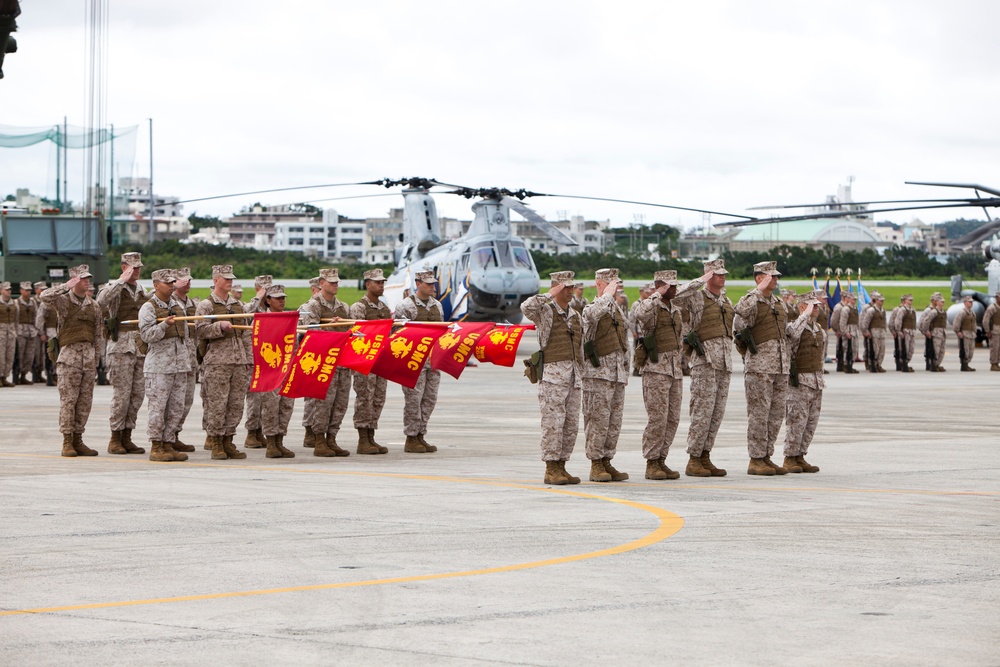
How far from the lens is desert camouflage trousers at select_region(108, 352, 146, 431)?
15633 millimetres

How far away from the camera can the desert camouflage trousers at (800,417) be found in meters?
14.2

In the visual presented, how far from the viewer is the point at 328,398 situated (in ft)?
51.9

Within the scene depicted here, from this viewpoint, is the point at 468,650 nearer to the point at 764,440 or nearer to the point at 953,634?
the point at 953,634

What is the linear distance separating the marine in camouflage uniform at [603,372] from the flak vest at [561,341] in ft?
0.45

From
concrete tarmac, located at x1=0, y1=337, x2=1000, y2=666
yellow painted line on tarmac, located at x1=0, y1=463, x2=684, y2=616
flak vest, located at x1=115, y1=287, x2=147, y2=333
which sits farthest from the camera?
flak vest, located at x1=115, y1=287, x2=147, y2=333

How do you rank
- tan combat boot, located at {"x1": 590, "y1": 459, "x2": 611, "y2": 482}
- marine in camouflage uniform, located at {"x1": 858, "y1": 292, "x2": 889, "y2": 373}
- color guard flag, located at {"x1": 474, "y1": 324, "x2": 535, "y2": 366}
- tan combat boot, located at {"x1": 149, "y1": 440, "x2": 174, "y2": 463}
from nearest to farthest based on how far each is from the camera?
tan combat boot, located at {"x1": 590, "y1": 459, "x2": 611, "y2": 482}
color guard flag, located at {"x1": 474, "y1": 324, "x2": 535, "y2": 366}
tan combat boot, located at {"x1": 149, "y1": 440, "x2": 174, "y2": 463}
marine in camouflage uniform, located at {"x1": 858, "y1": 292, "x2": 889, "y2": 373}

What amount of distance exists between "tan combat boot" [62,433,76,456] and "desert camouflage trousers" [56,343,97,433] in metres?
0.07

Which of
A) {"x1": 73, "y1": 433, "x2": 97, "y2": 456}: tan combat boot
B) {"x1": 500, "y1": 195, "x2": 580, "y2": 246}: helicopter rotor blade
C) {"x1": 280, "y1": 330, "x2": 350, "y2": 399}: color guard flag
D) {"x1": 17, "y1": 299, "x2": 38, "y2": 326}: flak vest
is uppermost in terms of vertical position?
{"x1": 500, "y1": 195, "x2": 580, "y2": 246}: helicopter rotor blade

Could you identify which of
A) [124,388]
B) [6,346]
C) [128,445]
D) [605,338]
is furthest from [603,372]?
[6,346]

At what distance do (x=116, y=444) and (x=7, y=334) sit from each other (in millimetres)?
14216

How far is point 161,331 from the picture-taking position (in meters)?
14.9

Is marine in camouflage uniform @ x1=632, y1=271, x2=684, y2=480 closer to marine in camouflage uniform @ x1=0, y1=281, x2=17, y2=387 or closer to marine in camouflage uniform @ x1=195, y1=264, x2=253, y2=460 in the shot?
marine in camouflage uniform @ x1=195, y1=264, x2=253, y2=460

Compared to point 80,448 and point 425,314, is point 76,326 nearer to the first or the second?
point 80,448

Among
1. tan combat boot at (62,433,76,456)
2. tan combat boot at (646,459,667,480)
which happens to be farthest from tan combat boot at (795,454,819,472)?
tan combat boot at (62,433,76,456)
